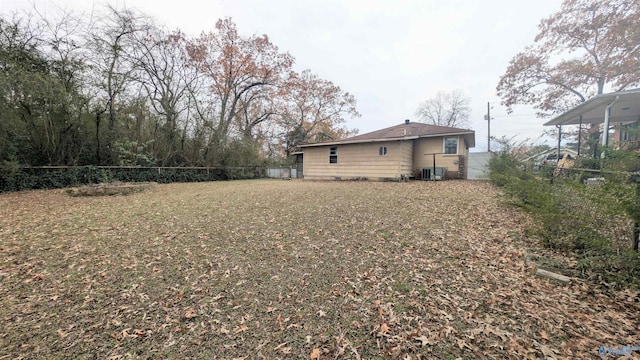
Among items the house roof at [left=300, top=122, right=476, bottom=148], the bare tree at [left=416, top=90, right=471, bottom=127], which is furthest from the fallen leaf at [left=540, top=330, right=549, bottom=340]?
the bare tree at [left=416, top=90, right=471, bottom=127]

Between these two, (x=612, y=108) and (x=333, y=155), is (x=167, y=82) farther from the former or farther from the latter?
(x=612, y=108)

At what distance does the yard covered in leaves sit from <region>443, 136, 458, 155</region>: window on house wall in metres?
9.00

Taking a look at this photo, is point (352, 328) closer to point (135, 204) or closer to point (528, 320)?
point (528, 320)

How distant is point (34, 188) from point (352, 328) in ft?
45.5

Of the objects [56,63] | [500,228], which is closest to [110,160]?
[56,63]

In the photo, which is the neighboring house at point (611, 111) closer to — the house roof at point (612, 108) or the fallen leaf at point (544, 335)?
the house roof at point (612, 108)

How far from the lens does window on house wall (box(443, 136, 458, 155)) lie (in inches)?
516

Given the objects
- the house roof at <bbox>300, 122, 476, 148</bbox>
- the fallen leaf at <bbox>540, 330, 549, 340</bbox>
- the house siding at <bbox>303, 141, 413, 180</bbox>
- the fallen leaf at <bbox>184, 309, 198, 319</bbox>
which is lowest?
the fallen leaf at <bbox>184, 309, 198, 319</bbox>

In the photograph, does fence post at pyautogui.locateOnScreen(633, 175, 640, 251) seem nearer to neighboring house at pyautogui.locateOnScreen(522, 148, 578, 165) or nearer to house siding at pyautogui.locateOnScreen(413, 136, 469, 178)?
neighboring house at pyautogui.locateOnScreen(522, 148, 578, 165)

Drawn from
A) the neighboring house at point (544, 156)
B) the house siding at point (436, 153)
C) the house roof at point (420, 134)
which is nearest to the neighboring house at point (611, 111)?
the neighboring house at point (544, 156)

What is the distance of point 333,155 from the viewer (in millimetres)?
15344

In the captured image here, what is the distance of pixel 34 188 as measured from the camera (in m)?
9.51

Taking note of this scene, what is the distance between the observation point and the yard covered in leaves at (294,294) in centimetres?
204

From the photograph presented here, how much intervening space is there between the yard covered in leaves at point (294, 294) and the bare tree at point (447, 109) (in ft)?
98.9
